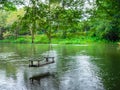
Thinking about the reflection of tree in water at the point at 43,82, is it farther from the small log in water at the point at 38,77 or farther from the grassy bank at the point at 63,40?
the grassy bank at the point at 63,40

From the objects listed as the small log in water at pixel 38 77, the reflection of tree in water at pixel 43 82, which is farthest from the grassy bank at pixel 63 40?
the reflection of tree in water at pixel 43 82

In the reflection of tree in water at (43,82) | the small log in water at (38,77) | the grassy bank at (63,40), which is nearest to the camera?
the reflection of tree in water at (43,82)

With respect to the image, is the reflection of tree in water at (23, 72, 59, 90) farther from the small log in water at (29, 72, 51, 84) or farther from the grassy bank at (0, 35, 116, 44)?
the grassy bank at (0, 35, 116, 44)

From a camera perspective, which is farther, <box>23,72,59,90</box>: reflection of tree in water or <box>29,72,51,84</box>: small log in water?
<box>29,72,51,84</box>: small log in water

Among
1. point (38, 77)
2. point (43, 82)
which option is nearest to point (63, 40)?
point (38, 77)

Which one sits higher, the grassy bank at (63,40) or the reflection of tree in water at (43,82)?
the grassy bank at (63,40)

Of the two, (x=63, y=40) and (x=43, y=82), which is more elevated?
(x=63, y=40)

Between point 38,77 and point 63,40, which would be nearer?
point 38,77

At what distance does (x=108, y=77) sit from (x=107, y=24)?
47.3m

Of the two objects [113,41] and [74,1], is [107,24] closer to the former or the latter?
[113,41]

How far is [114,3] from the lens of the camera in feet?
54.5

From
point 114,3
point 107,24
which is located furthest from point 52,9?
point 107,24

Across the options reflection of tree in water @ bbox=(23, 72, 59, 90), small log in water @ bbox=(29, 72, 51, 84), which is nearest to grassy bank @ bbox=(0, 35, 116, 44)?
small log in water @ bbox=(29, 72, 51, 84)

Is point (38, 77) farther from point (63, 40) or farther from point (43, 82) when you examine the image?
point (63, 40)
